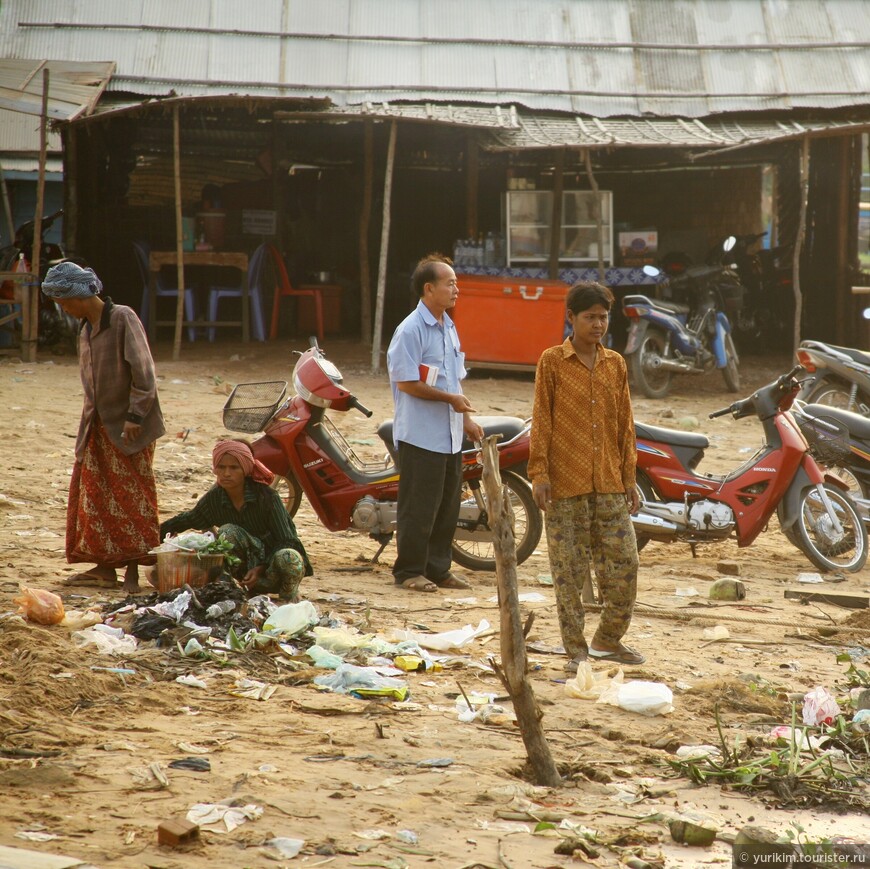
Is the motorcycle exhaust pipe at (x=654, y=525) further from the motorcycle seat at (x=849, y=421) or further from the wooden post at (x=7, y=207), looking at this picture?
the wooden post at (x=7, y=207)

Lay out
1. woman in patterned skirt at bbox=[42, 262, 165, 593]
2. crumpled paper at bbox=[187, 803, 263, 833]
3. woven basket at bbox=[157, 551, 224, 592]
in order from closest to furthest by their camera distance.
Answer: crumpled paper at bbox=[187, 803, 263, 833], woven basket at bbox=[157, 551, 224, 592], woman in patterned skirt at bbox=[42, 262, 165, 593]

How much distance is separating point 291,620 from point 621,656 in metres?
Answer: 1.36

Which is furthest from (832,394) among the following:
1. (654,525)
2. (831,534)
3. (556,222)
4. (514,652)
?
(514,652)

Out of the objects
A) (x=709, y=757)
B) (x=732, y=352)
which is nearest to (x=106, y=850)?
(x=709, y=757)

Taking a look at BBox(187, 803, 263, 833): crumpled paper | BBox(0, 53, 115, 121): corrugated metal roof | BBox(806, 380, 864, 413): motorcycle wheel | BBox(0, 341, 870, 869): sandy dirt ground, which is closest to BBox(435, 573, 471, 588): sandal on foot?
BBox(0, 341, 870, 869): sandy dirt ground

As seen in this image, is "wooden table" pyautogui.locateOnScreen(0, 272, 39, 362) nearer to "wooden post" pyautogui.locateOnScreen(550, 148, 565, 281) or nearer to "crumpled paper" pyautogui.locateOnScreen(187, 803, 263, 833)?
"wooden post" pyautogui.locateOnScreen(550, 148, 565, 281)

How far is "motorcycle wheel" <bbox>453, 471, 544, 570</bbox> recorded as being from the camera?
622cm

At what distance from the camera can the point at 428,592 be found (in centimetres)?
577

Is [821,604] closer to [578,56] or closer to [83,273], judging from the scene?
[83,273]

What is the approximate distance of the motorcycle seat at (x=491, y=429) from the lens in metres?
6.18

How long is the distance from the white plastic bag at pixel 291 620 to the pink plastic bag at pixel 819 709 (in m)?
1.98

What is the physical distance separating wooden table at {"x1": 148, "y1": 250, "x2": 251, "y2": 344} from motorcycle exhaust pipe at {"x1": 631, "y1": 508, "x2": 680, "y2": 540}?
790 cm

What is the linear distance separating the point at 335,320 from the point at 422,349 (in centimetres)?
1000

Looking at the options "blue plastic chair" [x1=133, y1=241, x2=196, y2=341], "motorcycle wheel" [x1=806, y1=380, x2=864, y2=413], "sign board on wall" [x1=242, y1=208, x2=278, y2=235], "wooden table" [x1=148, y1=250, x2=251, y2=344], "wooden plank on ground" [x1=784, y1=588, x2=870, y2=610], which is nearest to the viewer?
"wooden plank on ground" [x1=784, y1=588, x2=870, y2=610]
